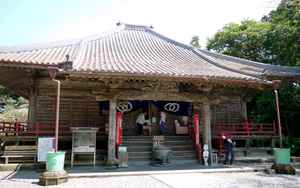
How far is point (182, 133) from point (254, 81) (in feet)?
17.1

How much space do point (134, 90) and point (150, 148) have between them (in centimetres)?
272

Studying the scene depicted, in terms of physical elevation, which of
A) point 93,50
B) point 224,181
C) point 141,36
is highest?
point 141,36

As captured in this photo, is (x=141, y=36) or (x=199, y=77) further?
(x=141, y=36)

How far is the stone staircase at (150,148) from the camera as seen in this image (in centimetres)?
1178

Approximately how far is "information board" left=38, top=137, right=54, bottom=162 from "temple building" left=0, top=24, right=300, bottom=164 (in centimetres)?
114

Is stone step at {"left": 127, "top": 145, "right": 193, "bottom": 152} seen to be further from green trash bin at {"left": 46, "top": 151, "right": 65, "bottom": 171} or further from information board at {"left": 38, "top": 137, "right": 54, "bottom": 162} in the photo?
green trash bin at {"left": 46, "top": 151, "right": 65, "bottom": 171}

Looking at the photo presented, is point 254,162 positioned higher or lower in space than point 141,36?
lower

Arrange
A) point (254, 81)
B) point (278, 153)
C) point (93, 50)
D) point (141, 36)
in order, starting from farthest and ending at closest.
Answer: point (141, 36) < point (93, 50) < point (254, 81) < point (278, 153)

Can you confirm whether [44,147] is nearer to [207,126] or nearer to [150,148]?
[150,148]

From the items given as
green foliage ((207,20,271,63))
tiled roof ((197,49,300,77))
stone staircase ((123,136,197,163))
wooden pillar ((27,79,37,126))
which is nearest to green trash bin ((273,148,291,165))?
stone staircase ((123,136,197,163))

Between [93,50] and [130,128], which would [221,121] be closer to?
[130,128]

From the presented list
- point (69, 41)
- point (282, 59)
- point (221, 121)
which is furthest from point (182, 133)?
point (282, 59)

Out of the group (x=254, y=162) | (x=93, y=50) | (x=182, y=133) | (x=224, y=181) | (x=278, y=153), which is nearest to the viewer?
(x=224, y=181)

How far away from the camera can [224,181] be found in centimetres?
827
